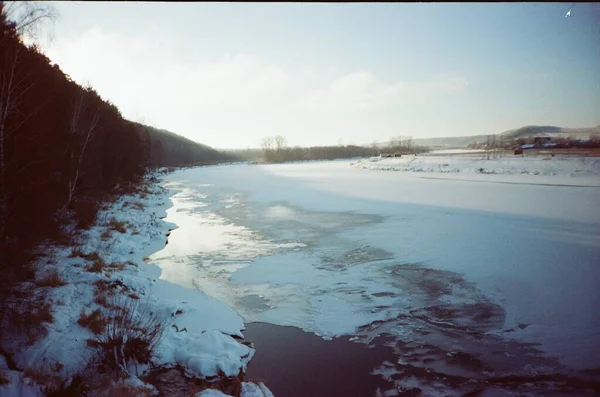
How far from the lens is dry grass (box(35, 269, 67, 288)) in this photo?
6.30m

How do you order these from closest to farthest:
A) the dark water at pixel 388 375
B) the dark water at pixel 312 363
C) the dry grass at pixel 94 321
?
the dark water at pixel 388 375 < the dark water at pixel 312 363 < the dry grass at pixel 94 321

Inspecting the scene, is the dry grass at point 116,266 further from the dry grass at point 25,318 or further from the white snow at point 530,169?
the white snow at point 530,169

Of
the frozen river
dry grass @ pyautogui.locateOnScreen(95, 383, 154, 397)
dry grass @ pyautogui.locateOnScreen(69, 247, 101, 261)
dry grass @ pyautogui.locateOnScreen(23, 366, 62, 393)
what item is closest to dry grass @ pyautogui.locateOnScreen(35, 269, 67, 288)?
dry grass @ pyautogui.locateOnScreen(69, 247, 101, 261)

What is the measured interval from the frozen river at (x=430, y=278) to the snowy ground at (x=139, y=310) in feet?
2.09

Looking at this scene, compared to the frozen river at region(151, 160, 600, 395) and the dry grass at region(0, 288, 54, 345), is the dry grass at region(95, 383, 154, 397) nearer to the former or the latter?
the dry grass at region(0, 288, 54, 345)

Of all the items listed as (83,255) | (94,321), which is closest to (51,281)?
(94,321)

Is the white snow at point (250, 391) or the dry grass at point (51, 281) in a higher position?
the dry grass at point (51, 281)

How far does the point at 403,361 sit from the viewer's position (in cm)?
492

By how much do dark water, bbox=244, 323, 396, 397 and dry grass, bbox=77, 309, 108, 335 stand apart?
2325mm

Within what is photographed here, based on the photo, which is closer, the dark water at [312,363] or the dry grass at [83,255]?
the dark water at [312,363]

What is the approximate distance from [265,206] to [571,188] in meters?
16.5

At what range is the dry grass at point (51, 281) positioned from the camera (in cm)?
630

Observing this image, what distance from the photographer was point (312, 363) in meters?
4.98

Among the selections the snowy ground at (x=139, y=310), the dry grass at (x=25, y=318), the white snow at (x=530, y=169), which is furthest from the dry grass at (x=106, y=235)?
the white snow at (x=530, y=169)
